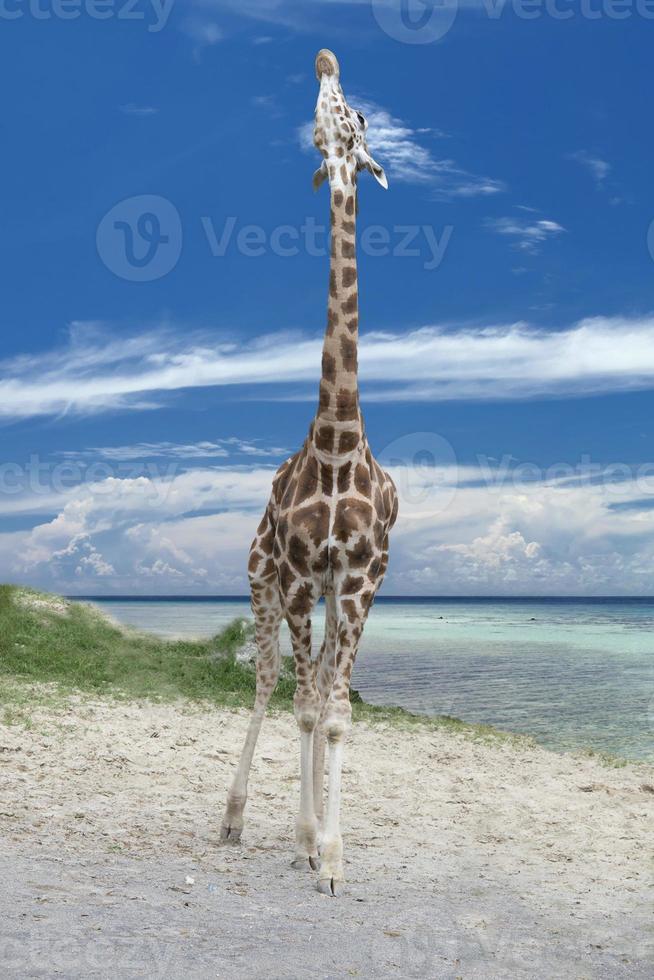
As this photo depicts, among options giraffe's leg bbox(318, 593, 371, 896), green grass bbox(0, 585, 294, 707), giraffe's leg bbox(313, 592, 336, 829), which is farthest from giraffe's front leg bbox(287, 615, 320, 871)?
green grass bbox(0, 585, 294, 707)

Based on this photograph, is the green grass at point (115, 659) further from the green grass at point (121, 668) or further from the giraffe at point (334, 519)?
the giraffe at point (334, 519)

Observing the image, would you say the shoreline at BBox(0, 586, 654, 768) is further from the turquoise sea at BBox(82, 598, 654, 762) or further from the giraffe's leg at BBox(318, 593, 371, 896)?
the giraffe's leg at BBox(318, 593, 371, 896)

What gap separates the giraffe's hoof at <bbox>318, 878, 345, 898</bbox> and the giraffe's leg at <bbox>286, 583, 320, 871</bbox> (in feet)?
2.28

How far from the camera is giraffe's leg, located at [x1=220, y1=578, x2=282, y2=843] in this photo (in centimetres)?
805

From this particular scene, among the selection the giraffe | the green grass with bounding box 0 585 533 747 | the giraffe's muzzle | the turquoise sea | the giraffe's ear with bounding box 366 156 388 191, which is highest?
the giraffe's muzzle

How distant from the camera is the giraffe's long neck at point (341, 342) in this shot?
7.12m

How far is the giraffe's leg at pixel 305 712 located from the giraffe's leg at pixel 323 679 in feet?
0.50

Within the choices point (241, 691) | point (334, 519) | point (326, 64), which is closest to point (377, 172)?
point (326, 64)

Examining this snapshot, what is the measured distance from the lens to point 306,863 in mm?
7512

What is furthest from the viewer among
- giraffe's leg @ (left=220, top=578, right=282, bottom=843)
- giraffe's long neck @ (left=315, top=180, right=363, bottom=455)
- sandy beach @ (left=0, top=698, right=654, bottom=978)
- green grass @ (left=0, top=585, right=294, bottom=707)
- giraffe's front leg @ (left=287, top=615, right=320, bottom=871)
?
green grass @ (left=0, top=585, right=294, bottom=707)

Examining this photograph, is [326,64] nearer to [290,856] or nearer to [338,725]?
[338,725]

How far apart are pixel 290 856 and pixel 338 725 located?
1.65 metres

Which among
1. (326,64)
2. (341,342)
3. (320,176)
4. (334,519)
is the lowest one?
(334,519)

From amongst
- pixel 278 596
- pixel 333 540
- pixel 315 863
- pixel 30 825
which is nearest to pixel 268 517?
pixel 278 596
